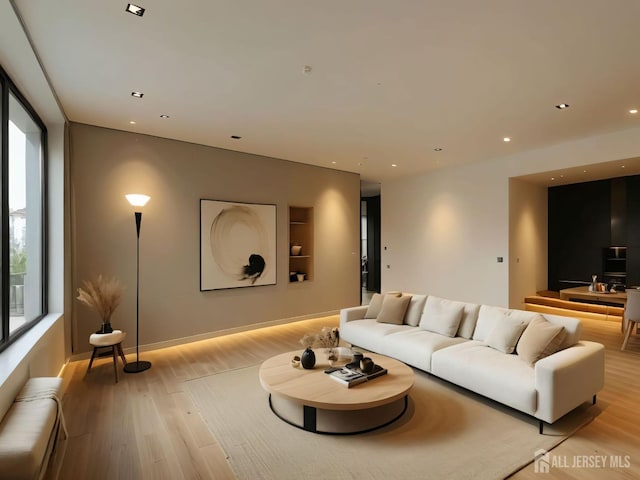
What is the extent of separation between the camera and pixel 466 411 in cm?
304

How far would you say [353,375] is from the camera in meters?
2.96

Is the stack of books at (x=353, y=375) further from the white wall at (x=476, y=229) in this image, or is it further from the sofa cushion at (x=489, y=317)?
the white wall at (x=476, y=229)

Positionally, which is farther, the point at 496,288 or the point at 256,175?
the point at 496,288

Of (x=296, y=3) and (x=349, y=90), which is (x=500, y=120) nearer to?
(x=349, y=90)

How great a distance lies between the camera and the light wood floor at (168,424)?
2326 mm

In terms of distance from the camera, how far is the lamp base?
4.05 m

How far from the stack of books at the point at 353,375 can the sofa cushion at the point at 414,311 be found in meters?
1.50

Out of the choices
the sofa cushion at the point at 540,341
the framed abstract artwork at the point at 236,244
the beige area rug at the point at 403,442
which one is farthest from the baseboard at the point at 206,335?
the sofa cushion at the point at 540,341

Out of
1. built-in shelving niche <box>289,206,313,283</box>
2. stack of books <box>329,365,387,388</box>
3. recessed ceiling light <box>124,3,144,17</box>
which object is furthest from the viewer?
built-in shelving niche <box>289,206,313,283</box>

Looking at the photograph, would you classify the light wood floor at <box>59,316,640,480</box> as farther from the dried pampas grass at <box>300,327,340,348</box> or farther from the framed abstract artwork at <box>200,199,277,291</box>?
the framed abstract artwork at <box>200,199,277,291</box>

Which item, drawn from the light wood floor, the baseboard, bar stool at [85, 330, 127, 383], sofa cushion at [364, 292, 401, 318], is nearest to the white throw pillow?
the light wood floor

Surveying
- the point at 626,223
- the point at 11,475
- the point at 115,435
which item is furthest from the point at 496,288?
the point at 11,475

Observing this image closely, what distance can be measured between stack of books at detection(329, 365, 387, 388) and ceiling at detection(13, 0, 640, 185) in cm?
261

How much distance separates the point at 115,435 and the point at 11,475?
1014 millimetres
